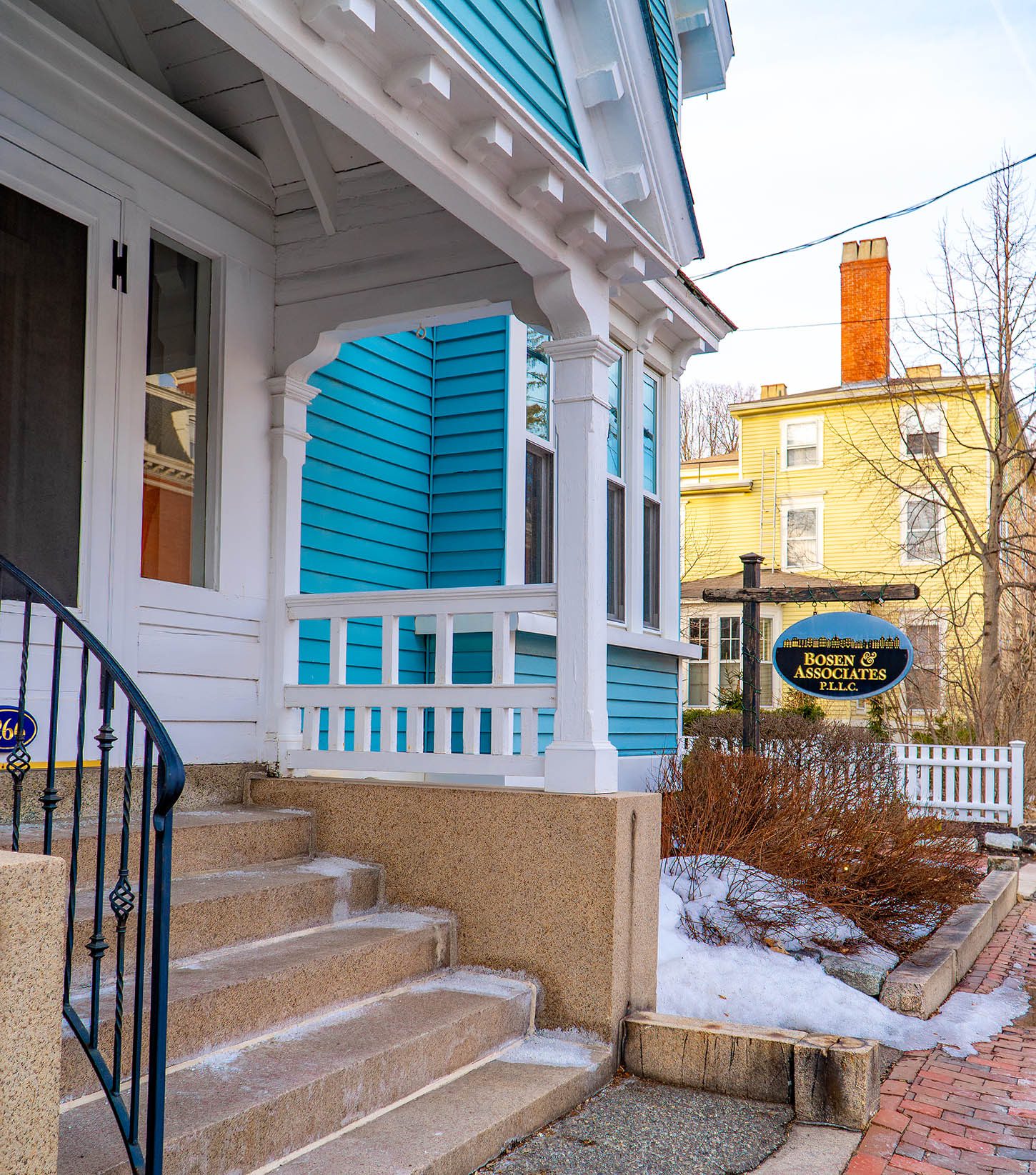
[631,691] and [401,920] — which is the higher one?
[631,691]

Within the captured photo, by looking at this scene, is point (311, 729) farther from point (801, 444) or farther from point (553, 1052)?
point (801, 444)

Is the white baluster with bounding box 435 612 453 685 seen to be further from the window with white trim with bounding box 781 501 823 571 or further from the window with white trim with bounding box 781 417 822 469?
the window with white trim with bounding box 781 417 822 469

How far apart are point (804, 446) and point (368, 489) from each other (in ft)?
53.6

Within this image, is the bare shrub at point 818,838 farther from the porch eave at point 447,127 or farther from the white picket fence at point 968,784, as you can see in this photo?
the white picket fence at point 968,784

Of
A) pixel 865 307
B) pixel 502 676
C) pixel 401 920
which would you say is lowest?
pixel 401 920

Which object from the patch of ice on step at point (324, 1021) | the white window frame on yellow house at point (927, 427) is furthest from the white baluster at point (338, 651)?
the white window frame on yellow house at point (927, 427)

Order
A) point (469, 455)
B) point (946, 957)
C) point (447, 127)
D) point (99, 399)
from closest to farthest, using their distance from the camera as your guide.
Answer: point (447, 127)
point (99, 399)
point (946, 957)
point (469, 455)

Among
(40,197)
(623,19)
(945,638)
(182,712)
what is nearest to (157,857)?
(182,712)

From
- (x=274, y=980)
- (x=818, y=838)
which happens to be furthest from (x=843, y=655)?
(x=274, y=980)

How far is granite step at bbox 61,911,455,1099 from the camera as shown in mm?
2777

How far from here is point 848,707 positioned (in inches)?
746

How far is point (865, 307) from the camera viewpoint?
1967 centimetres

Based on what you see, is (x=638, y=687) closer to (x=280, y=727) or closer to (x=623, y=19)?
(x=280, y=727)

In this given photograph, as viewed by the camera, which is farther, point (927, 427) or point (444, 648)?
point (927, 427)
